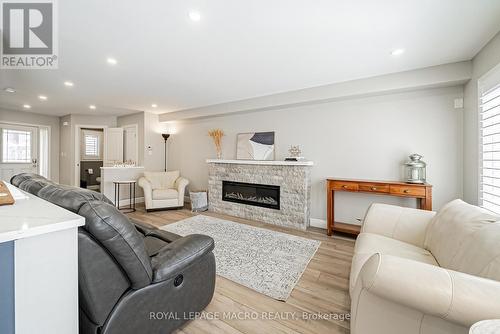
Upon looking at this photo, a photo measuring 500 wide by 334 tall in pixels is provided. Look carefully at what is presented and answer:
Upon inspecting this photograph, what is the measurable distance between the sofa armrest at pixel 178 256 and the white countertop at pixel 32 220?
0.57 metres

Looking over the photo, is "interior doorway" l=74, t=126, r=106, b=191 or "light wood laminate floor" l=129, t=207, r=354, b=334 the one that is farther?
"interior doorway" l=74, t=126, r=106, b=191

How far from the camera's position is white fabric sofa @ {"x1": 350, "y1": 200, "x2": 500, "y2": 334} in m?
0.80

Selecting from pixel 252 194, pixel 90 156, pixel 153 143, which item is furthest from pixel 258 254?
pixel 90 156

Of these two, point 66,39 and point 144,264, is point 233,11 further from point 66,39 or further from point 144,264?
point 144,264

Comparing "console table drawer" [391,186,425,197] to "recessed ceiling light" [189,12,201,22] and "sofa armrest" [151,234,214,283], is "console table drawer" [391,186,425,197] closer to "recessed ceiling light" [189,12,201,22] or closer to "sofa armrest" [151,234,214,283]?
"sofa armrest" [151,234,214,283]

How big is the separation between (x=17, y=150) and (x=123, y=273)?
7436 mm

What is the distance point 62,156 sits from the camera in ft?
20.6

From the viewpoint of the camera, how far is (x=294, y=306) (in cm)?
175

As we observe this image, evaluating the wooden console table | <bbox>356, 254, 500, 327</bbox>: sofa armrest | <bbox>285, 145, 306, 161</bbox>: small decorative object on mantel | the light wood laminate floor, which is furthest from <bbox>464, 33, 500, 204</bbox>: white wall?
<bbox>356, 254, 500, 327</bbox>: sofa armrest

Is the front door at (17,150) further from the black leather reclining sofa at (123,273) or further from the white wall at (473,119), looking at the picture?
the white wall at (473,119)

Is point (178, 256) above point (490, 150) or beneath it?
beneath

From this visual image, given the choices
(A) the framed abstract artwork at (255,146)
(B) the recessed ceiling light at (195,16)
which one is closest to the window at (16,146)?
(A) the framed abstract artwork at (255,146)

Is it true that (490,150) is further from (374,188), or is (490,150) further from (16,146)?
(16,146)

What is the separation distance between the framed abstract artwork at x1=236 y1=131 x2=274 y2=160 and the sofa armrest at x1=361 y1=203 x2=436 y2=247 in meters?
2.36
